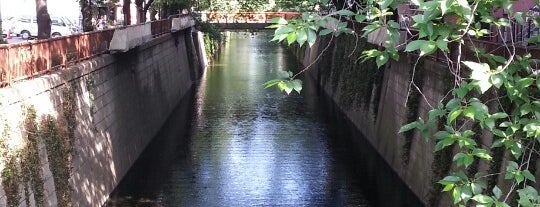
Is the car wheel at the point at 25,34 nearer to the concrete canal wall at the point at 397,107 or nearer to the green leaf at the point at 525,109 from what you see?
the concrete canal wall at the point at 397,107

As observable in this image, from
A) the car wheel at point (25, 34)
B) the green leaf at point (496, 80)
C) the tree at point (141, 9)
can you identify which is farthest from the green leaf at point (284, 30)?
the car wheel at point (25, 34)

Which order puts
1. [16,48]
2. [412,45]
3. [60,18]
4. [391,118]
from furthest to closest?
[60,18] → [391,118] → [16,48] → [412,45]

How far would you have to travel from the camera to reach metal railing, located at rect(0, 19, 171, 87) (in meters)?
9.74

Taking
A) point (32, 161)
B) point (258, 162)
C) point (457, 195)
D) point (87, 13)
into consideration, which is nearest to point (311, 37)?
point (457, 195)

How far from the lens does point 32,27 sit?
3756cm

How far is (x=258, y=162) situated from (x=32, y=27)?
953 inches

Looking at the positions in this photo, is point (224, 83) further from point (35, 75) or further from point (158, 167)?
point (35, 75)

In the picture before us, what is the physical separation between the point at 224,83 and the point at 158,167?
21048mm

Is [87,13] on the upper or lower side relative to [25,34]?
upper

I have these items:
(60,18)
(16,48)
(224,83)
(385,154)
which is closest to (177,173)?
(385,154)

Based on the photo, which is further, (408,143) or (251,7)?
(251,7)

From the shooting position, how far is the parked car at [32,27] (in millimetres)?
36625

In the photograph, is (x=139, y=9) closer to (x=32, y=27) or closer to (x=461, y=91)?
(x=32, y=27)

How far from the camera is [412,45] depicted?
382 cm
